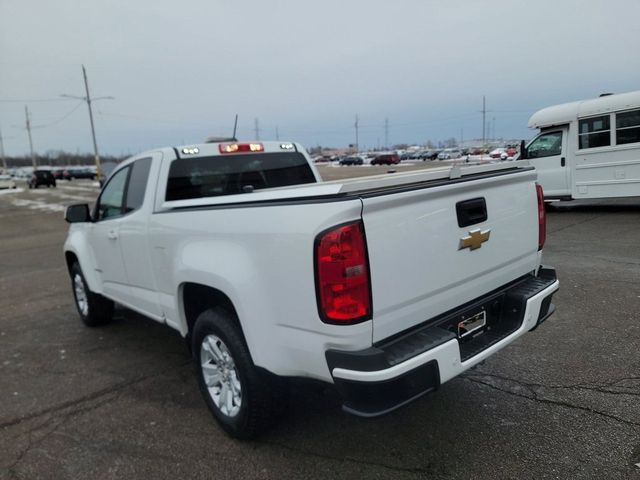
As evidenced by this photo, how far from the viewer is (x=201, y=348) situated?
11.0 ft

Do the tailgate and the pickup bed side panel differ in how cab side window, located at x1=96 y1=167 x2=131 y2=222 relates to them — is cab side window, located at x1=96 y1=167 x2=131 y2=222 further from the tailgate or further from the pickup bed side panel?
the tailgate

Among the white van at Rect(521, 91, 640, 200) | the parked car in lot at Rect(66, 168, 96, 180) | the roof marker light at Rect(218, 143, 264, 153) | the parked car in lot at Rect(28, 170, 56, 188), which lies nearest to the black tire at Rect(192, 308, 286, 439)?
the roof marker light at Rect(218, 143, 264, 153)

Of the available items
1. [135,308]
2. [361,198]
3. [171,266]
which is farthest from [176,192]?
[361,198]

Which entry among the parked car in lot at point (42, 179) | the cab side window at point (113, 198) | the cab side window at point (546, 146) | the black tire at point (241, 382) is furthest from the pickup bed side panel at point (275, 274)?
the parked car in lot at point (42, 179)

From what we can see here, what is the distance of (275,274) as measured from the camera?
2.54m

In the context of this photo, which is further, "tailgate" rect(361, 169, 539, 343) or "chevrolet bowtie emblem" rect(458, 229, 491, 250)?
"chevrolet bowtie emblem" rect(458, 229, 491, 250)

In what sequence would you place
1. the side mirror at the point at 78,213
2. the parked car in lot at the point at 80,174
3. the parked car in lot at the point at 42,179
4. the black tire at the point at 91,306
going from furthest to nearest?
the parked car in lot at the point at 80,174
the parked car in lot at the point at 42,179
the black tire at the point at 91,306
the side mirror at the point at 78,213

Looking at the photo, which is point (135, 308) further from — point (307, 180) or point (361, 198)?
point (361, 198)

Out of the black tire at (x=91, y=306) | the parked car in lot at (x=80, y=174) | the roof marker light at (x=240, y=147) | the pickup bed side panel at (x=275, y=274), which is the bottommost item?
the black tire at (x=91, y=306)

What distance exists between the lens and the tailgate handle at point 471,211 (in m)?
2.79

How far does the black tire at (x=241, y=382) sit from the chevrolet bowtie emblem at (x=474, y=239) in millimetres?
1301

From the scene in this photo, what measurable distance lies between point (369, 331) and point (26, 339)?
180 inches

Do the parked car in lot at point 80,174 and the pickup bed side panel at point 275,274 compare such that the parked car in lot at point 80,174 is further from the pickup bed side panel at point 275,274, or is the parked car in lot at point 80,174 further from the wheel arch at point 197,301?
the pickup bed side panel at point 275,274

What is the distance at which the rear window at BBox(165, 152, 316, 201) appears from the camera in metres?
4.11
